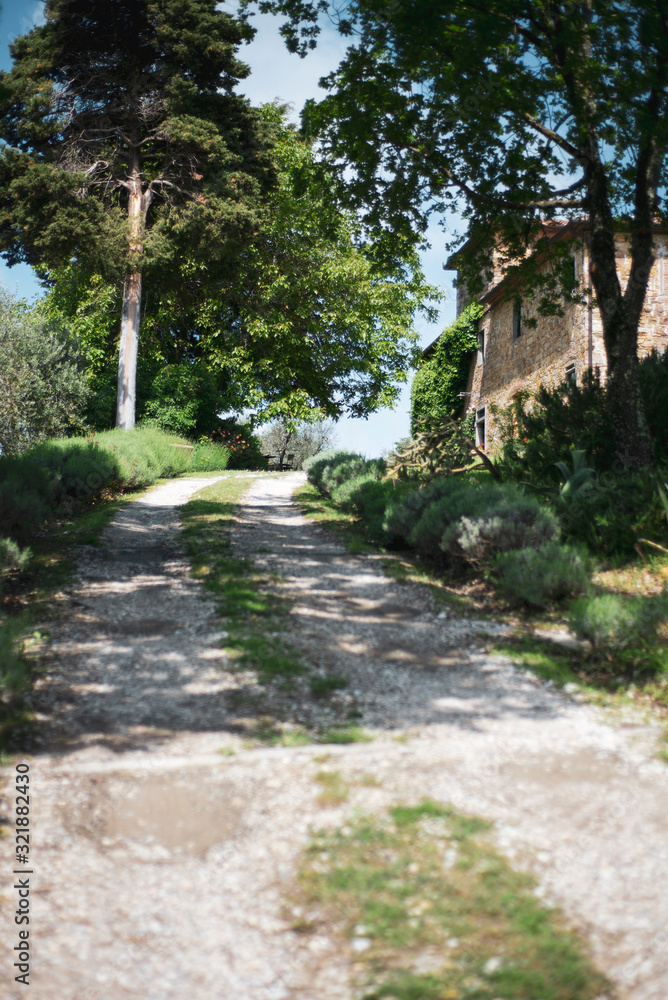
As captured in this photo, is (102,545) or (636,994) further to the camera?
→ (102,545)

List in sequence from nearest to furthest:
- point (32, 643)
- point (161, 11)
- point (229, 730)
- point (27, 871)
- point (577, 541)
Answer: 1. point (27, 871)
2. point (229, 730)
3. point (32, 643)
4. point (577, 541)
5. point (161, 11)

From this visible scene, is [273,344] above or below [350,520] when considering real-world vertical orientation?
above

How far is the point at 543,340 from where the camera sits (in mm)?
20109

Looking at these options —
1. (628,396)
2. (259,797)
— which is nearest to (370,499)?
(628,396)

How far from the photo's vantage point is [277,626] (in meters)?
5.66

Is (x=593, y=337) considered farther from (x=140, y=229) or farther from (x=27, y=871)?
(x=27, y=871)

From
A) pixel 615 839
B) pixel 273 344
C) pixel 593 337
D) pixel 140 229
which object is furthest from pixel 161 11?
pixel 615 839

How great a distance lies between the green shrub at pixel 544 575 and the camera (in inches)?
242

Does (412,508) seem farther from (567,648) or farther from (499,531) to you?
(567,648)

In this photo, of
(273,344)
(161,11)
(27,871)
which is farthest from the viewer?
(273,344)

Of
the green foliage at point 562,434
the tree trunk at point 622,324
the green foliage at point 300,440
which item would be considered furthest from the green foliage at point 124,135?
the green foliage at point 300,440

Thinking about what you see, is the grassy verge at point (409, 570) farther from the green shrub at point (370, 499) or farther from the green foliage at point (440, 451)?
the green foliage at point (440, 451)

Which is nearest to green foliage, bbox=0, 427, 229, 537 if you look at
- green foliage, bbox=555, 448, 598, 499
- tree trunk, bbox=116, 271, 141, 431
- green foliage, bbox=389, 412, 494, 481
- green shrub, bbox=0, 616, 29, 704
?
tree trunk, bbox=116, 271, 141, 431

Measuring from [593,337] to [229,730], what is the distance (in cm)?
1592
